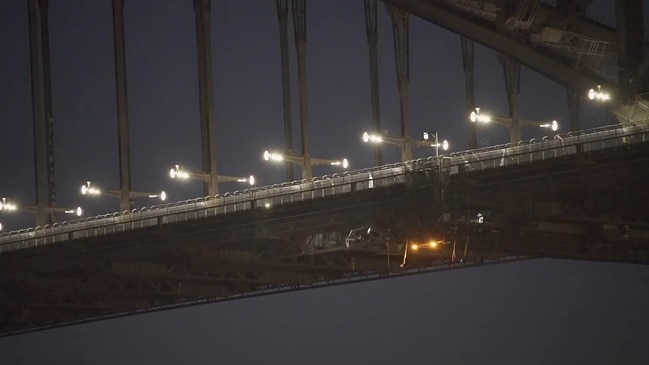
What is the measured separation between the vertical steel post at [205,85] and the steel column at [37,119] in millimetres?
18090

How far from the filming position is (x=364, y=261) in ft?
304

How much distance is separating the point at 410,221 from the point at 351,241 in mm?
8957

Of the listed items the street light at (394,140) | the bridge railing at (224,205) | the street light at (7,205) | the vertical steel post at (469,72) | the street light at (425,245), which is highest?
the vertical steel post at (469,72)

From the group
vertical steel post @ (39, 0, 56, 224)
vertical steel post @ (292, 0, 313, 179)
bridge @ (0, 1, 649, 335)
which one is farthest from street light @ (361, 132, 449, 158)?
vertical steel post @ (39, 0, 56, 224)

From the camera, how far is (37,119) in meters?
122

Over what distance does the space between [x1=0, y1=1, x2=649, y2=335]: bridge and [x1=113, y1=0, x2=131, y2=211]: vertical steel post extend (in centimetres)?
878

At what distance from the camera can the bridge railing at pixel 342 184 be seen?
68.9 meters

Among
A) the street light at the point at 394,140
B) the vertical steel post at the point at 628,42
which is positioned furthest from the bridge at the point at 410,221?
the street light at the point at 394,140

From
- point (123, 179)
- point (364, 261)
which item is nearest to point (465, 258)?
point (364, 261)

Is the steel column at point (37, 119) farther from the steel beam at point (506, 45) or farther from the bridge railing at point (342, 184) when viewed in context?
the steel beam at point (506, 45)

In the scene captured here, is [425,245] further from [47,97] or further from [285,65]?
[47,97]

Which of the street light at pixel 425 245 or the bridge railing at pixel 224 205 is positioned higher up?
the bridge railing at pixel 224 205

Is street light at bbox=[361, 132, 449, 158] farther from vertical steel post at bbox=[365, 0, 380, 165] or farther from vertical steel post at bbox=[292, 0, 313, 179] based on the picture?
vertical steel post at bbox=[365, 0, 380, 165]

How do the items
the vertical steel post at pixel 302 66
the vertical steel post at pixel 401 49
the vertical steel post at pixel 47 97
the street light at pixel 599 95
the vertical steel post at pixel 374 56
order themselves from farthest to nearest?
1. the vertical steel post at pixel 47 97
2. the vertical steel post at pixel 374 56
3. the vertical steel post at pixel 401 49
4. the vertical steel post at pixel 302 66
5. the street light at pixel 599 95
